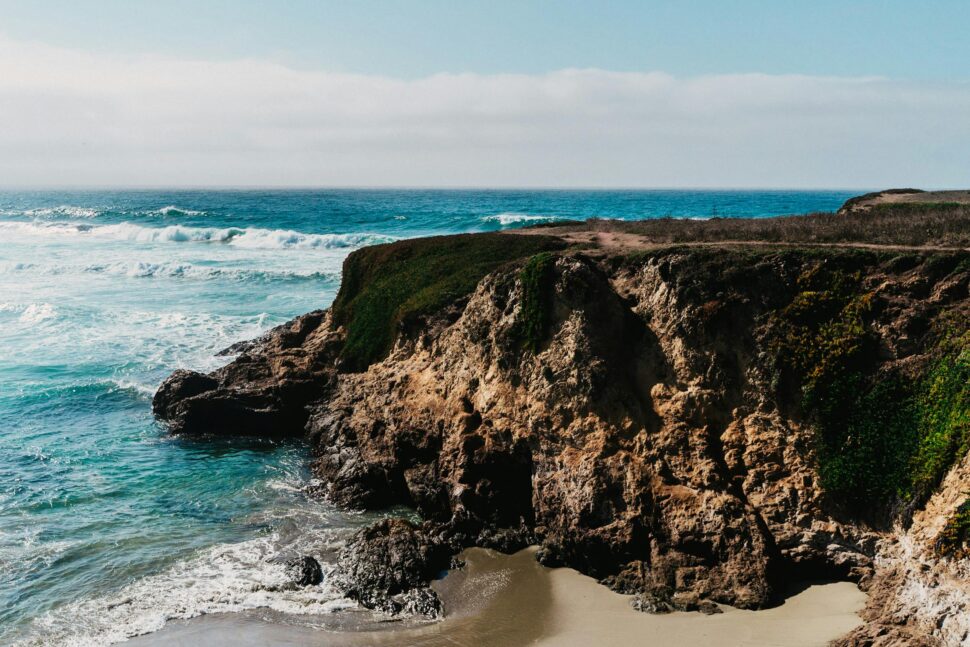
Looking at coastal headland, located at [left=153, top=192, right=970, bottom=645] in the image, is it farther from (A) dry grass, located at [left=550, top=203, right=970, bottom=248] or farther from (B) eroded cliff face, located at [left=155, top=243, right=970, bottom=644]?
(A) dry grass, located at [left=550, top=203, right=970, bottom=248]

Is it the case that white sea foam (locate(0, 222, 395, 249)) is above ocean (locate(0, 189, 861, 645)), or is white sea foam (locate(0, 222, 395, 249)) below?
above

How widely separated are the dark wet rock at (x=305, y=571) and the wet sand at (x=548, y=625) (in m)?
1.18

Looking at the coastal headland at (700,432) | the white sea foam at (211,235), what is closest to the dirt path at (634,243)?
the coastal headland at (700,432)

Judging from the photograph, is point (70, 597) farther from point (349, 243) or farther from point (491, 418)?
point (349, 243)

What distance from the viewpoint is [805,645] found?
1252cm

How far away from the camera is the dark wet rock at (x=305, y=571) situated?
15602mm

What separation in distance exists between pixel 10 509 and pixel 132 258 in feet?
170

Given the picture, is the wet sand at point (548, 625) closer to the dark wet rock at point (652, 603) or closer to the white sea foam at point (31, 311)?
the dark wet rock at point (652, 603)

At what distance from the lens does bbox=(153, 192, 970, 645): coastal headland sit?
1398 cm

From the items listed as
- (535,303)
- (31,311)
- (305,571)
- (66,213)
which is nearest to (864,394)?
(535,303)

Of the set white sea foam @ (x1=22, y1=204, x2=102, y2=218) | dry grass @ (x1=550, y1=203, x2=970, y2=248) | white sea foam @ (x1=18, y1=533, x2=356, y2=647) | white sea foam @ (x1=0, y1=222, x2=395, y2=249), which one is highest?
white sea foam @ (x1=22, y1=204, x2=102, y2=218)

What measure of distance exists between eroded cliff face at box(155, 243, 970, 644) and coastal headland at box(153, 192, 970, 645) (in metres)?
0.05

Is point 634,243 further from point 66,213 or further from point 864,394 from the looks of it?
point 66,213

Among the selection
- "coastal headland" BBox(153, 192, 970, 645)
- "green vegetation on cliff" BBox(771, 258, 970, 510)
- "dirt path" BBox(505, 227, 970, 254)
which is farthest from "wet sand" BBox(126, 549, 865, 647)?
"dirt path" BBox(505, 227, 970, 254)
